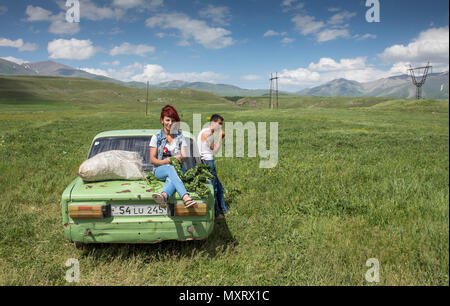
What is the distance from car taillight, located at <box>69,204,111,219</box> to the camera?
10.6 feet

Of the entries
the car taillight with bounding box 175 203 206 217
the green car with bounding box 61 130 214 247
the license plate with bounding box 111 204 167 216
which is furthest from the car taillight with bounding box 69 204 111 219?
the car taillight with bounding box 175 203 206 217

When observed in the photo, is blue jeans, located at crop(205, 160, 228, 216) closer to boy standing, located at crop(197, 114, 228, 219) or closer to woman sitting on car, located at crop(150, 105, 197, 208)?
boy standing, located at crop(197, 114, 228, 219)

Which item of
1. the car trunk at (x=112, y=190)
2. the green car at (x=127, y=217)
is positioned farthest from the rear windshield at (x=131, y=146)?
the green car at (x=127, y=217)

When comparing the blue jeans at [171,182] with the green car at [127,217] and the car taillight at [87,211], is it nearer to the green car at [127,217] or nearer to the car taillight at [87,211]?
the green car at [127,217]

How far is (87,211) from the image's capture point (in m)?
3.26

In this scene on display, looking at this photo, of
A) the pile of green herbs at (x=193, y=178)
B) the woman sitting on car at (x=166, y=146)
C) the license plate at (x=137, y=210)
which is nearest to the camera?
the license plate at (x=137, y=210)

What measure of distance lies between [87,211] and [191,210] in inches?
48.3

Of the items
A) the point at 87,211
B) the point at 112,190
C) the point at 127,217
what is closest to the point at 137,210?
the point at 127,217

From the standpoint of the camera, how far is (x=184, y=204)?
133 inches

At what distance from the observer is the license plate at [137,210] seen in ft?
11.0

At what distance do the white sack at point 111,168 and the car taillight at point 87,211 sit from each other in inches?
23.0

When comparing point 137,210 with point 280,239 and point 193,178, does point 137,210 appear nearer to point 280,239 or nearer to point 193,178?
point 193,178
